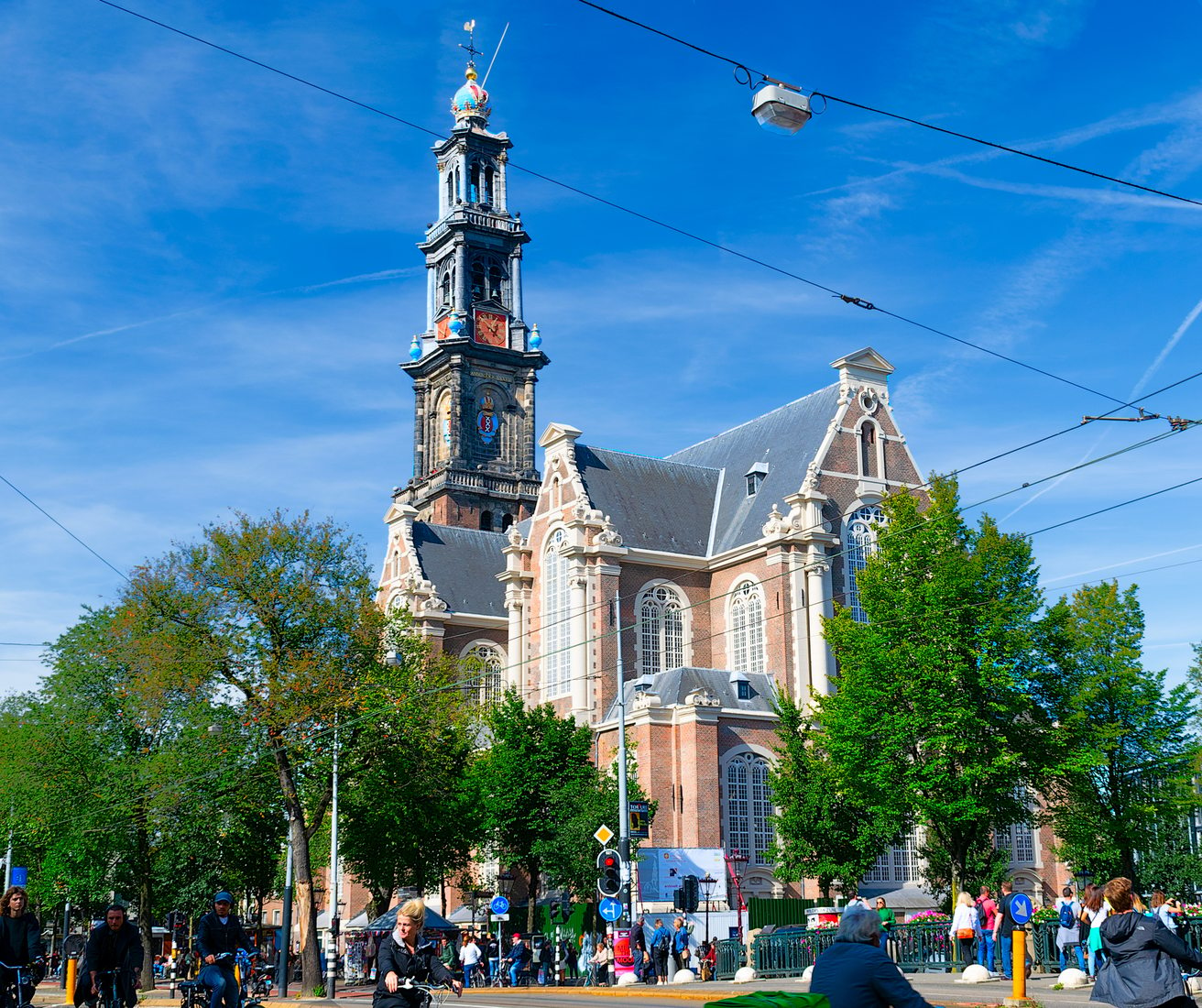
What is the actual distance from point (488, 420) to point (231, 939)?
74.1 m

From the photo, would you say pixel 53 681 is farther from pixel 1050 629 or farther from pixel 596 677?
pixel 1050 629

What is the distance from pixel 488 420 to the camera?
88.4 meters

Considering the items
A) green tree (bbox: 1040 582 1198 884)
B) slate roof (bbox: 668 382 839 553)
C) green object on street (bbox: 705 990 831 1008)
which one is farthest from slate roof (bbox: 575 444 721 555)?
green object on street (bbox: 705 990 831 1008)

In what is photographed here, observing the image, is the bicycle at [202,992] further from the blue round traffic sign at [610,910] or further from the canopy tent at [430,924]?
the canopy tent at [430,924]

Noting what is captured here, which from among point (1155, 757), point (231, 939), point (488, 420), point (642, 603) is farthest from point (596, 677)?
point (231, 939)

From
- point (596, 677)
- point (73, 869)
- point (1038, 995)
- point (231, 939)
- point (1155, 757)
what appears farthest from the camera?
point (596, 677)

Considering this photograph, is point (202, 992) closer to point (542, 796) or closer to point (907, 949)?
point (907, 949)

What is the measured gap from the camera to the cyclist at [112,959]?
15477 millimetres

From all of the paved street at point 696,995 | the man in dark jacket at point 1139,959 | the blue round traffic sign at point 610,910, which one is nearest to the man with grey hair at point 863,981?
the man in dark jacket at point 1139,959

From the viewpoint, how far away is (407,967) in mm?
10578

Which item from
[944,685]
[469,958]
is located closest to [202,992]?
[469,958]

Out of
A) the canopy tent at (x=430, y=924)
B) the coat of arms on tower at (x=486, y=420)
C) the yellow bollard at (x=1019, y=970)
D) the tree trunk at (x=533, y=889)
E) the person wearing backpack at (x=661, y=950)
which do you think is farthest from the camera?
the coat of arms on tower at (x=486, y=420)

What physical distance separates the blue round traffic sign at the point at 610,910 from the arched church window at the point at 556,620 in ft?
82.3

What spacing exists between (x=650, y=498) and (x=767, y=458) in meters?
5.44
